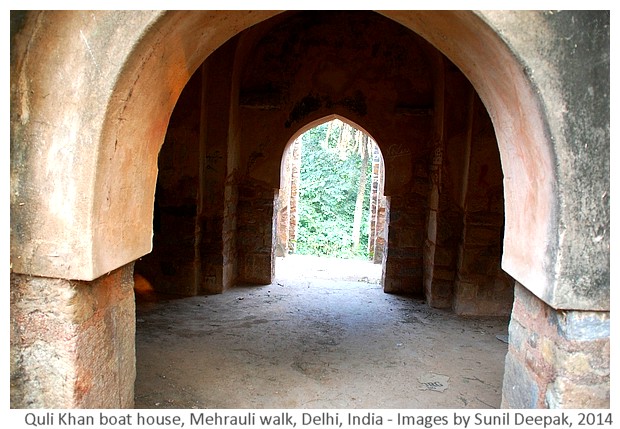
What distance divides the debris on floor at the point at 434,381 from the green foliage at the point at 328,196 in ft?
41.1

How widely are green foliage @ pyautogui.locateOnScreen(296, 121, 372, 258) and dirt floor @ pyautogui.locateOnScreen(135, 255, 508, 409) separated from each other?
Result: 1053 centimetres

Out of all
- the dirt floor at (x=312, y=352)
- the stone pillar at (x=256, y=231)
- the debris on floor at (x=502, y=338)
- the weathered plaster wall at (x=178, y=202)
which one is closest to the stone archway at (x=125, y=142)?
the dirt floor at (x=312, y=352)

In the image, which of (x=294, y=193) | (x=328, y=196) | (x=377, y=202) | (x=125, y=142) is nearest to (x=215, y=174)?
(x=125, y=142)

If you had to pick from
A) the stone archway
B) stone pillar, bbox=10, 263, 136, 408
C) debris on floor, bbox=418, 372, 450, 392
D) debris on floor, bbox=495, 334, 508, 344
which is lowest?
debris on floor, bbox=418, 372, 450, 392

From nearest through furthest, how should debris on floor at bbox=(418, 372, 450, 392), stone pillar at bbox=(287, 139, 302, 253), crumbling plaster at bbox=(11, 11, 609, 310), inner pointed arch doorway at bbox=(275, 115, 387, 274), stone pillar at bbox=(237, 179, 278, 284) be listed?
crumbling plaster at bbox=(11, 11, 609, 310) → debris on floor at bbox=(418, 372, 450, 392) → stone pillar at bbox=(237, 179, 278, 284) → stone pillar at bbox=(287, 139, 302, 253) → inner pointed arch doorway at bbox=(275, 115, 387, 274)

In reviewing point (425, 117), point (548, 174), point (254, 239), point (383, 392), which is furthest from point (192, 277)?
point (548, 174)

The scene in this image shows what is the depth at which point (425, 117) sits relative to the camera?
20.9 feet

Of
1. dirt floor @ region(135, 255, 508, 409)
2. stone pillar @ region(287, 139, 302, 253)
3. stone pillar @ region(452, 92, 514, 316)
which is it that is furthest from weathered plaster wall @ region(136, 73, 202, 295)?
stone pillar @ region(287, 139, 302, 253)

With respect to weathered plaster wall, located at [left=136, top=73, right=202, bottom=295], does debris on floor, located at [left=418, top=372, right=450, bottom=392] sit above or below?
below

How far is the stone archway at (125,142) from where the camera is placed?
201cm

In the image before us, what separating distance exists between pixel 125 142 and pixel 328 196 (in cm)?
1595

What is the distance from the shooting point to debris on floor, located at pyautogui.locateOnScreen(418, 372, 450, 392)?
3.75 meters

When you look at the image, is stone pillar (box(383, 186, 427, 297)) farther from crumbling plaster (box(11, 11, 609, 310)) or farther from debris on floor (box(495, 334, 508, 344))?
crumbling plaster (box(11, 11, 609, 310))

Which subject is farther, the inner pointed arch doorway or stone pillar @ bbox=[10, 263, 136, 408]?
the inner pointed arch doorway
